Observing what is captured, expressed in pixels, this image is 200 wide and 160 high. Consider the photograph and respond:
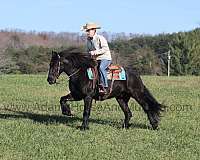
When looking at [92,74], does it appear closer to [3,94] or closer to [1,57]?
[3,94]

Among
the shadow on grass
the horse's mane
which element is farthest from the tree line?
the horse's mane

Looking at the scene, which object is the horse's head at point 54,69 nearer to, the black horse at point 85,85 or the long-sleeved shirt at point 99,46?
the black horse at point 85,85

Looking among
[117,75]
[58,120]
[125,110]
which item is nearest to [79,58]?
[117,75]

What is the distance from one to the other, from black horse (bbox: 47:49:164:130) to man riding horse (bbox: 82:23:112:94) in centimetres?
17

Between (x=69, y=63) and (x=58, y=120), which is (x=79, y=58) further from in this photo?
(x=58, y=120)

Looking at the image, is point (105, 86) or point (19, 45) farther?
point (19, 45)

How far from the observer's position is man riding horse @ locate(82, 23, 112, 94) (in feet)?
34.3

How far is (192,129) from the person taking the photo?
37.0ft

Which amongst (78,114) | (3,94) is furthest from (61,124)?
(3,94)

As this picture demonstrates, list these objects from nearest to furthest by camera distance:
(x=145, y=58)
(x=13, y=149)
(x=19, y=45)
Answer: (x=13, y=149) → (x=145, y=58) → (x=19, y=45)

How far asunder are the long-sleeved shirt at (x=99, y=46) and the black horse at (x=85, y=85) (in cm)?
23

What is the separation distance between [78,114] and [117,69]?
3.56 metres

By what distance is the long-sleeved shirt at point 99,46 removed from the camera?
34.6ft

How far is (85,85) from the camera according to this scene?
10477mm
